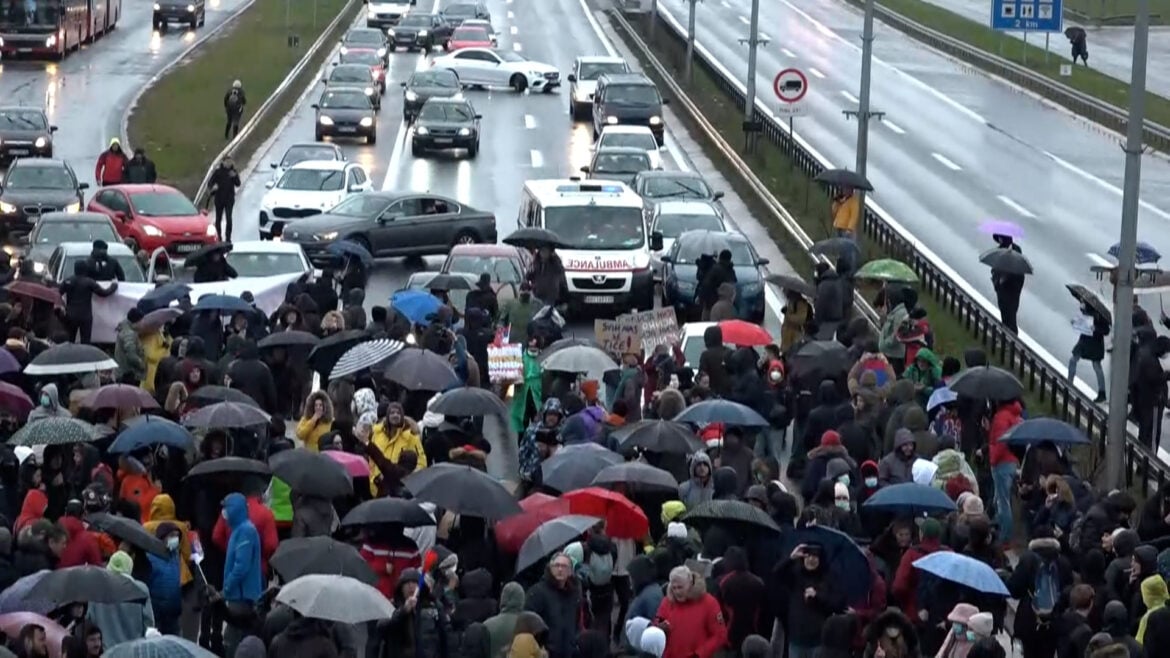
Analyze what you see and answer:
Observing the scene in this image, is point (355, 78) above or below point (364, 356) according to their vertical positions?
below

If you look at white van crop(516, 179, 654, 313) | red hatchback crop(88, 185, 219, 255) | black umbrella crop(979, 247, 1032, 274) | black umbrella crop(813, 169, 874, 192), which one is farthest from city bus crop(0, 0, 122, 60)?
black umbrella crop(979, 247, 1032, 274)

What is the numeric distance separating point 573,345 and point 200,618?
6.50 metres

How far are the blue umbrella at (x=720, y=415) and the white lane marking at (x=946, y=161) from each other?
34667mm

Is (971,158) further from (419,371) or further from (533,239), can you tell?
(419,371)

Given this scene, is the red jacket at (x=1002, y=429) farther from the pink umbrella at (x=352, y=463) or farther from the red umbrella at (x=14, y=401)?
the red umbrella at (x=14, y=401)

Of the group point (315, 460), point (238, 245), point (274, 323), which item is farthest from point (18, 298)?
point (315, 460)

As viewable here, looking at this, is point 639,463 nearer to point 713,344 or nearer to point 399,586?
point 399,586

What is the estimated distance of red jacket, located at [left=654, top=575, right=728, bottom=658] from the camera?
15.0 meters

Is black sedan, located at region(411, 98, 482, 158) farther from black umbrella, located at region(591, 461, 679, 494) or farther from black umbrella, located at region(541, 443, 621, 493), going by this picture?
black umbrella, located at region(591, 461, 679, 494)

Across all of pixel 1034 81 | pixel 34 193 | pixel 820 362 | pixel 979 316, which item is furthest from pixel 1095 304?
pixel 1034 81

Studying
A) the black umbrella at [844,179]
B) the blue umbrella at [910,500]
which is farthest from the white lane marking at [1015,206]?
the blue umbrella at [910,500]

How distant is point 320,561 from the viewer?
49.5 feet

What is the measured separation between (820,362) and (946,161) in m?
33.0

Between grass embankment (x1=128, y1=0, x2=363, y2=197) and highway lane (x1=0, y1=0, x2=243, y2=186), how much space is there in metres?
0.80
